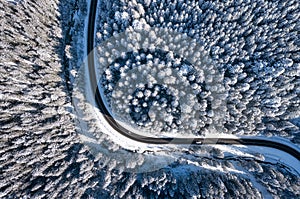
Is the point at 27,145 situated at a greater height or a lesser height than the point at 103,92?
lesser

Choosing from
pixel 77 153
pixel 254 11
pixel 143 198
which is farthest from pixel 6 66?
pixel 254 11

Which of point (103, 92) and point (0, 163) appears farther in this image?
point (103, 92)

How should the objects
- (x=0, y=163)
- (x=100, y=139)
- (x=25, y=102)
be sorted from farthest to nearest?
1. (x=100, y=139)
2. (x=25, y=102)
3. (x=0, y=163)

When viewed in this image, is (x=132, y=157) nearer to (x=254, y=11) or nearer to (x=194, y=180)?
(x=194, y=180)

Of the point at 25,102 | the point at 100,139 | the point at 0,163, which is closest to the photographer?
the point at 0,163

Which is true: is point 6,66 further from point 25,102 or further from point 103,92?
point 103,92

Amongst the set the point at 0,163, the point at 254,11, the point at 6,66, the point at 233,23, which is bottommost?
the point at 0,163
